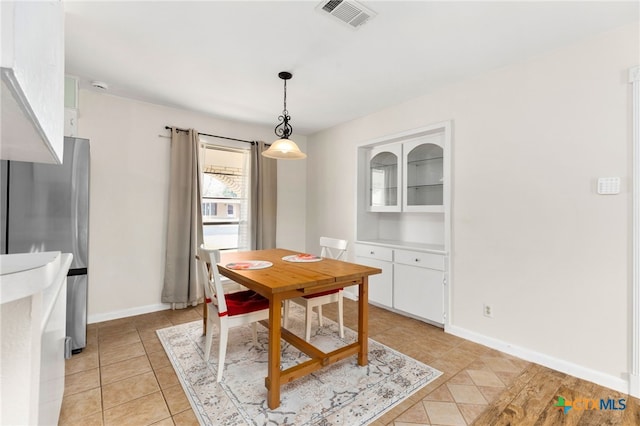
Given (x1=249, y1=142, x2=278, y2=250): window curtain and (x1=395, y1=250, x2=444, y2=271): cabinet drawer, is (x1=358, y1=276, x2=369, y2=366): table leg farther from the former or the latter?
(x1=249, y1=142, x2=278, y2=250): window curtain

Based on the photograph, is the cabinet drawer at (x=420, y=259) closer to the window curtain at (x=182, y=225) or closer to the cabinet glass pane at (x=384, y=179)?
the cabinet glass pane at (x=384, y=179)

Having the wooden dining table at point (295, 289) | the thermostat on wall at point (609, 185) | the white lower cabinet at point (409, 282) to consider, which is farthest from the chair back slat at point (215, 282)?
the thermostat on wall at point (609, 185)

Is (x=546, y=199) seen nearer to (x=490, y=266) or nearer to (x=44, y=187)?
(x=490, y=266)

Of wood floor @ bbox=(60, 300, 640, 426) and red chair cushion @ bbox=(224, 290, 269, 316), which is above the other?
red chair cushion @ bbox=(224, 290, 269, 316)

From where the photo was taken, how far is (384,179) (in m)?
3.95

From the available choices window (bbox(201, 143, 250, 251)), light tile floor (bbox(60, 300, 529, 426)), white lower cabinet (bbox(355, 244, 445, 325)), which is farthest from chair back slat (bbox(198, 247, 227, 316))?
white lower cabinet (bbox(355, 244, 445, 325))

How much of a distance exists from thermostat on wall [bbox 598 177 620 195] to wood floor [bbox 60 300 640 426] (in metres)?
1.39

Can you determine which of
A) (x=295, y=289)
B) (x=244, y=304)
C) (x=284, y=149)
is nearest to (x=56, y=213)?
(x=244, y=304)

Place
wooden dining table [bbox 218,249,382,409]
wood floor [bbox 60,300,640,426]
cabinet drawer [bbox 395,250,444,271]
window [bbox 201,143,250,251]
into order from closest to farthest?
wood floor [bbox 60,300,640,426]
wooden dining table [bbox 218,249,382,409]
cabinet drawer [bbox 395,250,444,271]
window [bbox 201,143,250,251]

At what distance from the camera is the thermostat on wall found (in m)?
2.05

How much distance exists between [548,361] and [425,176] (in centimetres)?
203

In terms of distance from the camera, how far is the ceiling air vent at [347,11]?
1844 millimetres

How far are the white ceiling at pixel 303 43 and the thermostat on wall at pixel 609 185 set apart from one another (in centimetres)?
108

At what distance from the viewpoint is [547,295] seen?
2.39 meters
